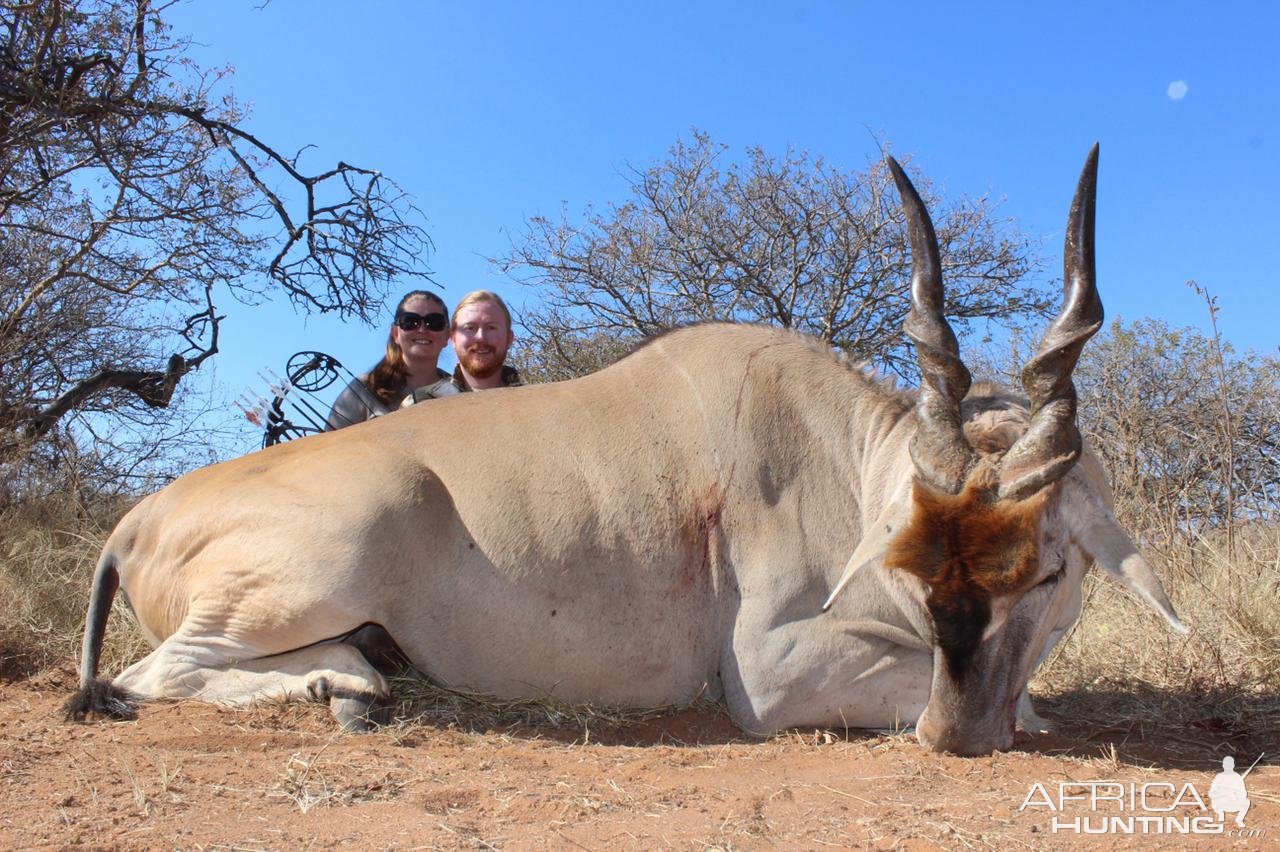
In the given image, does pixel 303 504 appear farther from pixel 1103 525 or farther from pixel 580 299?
pixel 580 299

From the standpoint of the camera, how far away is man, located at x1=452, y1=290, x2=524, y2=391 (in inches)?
241

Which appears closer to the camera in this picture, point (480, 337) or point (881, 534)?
point (881, 534)

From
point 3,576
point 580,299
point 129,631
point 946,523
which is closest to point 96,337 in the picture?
point 3,576

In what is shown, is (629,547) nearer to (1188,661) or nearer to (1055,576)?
(1055,576)

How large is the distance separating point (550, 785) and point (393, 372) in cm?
404

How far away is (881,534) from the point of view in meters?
3.21

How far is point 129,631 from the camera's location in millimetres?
5012

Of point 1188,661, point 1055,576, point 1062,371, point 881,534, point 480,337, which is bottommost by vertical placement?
point 1188,661

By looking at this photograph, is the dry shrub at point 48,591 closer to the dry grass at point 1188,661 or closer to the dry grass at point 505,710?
the dry grass at point 505,710

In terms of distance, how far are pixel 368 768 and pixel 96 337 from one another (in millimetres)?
7304

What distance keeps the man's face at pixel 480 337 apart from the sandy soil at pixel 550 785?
291cm

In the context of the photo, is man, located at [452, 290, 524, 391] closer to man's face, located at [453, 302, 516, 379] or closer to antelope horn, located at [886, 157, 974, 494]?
man's face, located at [453, 302, 516, 379]

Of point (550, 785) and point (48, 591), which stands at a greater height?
point (48, 591)

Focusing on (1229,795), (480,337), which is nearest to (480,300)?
(480,337)
